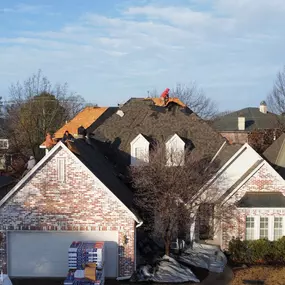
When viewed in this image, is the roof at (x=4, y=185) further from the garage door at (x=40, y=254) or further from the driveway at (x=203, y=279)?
the driveway at (x=203, y=279)

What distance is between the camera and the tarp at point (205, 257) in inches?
697

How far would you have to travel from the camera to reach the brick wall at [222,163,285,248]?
19344mm

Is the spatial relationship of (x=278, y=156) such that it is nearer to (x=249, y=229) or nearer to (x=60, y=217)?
(x=249, y=229)

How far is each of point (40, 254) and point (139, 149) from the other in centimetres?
940

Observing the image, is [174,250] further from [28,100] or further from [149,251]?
[28,100]

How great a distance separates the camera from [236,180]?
20844 millimetres

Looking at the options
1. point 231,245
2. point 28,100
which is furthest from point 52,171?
point 28,100

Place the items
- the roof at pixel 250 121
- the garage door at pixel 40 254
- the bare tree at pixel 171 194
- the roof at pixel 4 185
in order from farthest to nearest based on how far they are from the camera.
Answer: the roof at pixel 250 121, the roof at pixel 4 185, the bare tree at pixel 171 194, the garage door at pixel 40 254

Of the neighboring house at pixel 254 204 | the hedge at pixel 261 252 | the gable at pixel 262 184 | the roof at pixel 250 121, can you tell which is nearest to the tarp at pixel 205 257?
the hedge at pixel 261 252

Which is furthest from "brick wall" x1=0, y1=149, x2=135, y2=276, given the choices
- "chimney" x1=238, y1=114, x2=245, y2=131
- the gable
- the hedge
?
"chimney" x1=238, y1=114, x2=245, y2=131

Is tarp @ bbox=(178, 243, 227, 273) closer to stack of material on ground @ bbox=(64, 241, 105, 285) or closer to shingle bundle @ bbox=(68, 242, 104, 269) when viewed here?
stack of material on ground @ bbox=(64, 241, 105, 285)

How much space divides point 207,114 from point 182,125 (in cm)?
3808

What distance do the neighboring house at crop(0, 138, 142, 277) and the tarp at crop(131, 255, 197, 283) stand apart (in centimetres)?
47

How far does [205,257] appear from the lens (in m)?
18.5
